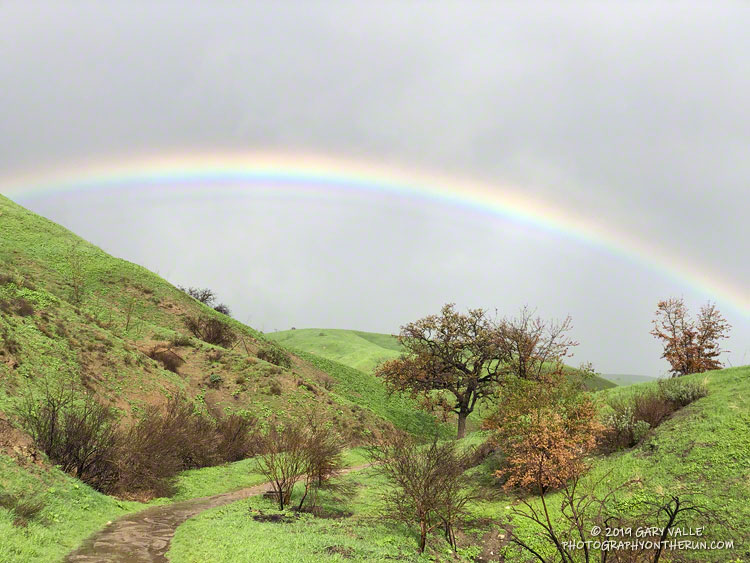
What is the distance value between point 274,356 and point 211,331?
848cm

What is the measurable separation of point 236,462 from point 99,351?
14349 mm

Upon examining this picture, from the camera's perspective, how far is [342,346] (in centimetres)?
11575

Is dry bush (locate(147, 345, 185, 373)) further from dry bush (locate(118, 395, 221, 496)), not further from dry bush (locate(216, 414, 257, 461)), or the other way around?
dry bush (locate(118, 395, 221, 496))

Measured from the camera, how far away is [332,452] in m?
19.6

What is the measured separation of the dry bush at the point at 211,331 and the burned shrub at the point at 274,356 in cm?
423

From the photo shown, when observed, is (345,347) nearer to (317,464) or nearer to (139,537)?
(317,464)

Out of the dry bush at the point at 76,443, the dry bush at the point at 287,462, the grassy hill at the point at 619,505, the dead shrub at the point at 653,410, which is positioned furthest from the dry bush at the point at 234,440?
the dead shrub at the point at 653,410

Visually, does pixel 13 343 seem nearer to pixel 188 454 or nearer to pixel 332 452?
pixel 188 454

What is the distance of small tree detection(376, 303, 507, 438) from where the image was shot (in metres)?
38.7

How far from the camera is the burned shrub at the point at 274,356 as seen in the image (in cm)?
5114

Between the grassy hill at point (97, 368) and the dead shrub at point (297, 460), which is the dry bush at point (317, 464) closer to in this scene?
the dead shrub at point (297, 460)

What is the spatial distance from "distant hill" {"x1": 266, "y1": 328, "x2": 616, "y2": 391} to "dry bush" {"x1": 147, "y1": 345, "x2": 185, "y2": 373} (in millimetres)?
38130

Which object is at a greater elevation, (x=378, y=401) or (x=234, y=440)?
(x=378, y=401)

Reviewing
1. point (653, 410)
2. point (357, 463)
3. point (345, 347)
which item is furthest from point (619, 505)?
point (345, 347)
